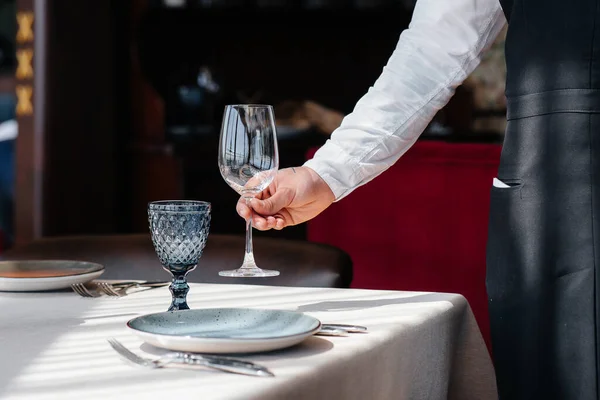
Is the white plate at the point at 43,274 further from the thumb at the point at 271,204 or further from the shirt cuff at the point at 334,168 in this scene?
the shirt cuff at the point at 334,168

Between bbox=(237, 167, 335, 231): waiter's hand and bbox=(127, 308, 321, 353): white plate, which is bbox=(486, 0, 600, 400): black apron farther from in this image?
bbox=(127, 308, 321, 353): white plate

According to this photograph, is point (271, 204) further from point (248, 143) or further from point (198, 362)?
point (198, 362)

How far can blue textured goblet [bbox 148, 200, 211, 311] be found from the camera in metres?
1.06

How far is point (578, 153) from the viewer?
3.94 feet

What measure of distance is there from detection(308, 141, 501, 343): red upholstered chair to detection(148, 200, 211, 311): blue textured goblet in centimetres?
113

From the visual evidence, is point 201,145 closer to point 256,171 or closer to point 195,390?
point 256,171

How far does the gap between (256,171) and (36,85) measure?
11.1 ft

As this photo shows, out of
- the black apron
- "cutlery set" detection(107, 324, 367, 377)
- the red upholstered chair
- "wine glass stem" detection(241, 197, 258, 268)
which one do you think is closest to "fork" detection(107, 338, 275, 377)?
"cutlery set" detection(107, 324, 367, 377)

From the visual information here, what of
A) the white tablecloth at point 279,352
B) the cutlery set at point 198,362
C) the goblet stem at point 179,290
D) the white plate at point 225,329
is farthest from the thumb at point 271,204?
the cutlery set at point 198,362

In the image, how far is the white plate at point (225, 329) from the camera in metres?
0.83

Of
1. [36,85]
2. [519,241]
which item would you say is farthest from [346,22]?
[519,241]

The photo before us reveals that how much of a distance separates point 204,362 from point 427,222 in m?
1.49

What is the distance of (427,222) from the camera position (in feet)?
7.36

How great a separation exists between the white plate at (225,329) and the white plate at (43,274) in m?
0.36
